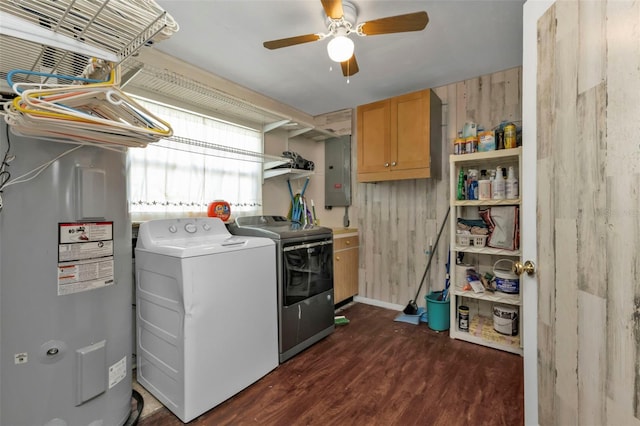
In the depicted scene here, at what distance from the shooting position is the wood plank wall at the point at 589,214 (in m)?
0.61

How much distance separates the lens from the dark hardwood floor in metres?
1.51

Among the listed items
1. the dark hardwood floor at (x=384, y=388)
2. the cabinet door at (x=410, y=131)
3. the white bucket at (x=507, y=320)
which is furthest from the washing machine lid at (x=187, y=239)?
the white bucket at (x=507, y=320)

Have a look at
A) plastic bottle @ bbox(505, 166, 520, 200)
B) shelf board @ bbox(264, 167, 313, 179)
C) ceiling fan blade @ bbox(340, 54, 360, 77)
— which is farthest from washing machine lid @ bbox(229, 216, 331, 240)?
plastic bottle @ bbox(505, 166, 520, 200)

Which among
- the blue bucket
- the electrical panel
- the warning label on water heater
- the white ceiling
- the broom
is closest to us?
the warning label on water heater

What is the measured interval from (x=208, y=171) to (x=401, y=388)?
2.37 meters

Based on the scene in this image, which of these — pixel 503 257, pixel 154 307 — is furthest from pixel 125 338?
pixel 503 257

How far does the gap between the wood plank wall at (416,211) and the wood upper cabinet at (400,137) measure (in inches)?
8.2

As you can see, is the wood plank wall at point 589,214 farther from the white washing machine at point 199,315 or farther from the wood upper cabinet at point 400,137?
the wood upper cabinet at point 400,137

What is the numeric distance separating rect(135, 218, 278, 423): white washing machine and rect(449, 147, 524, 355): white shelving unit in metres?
1.63

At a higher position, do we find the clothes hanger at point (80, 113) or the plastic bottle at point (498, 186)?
the clothes hanger at point (80, 113)

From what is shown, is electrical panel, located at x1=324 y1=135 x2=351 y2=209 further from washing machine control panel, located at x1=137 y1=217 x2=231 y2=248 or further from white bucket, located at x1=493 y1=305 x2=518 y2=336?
white bucket, located at x1=493 y1=305 x2=518 y2=336

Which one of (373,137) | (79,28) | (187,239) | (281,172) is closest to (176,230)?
(187,239)

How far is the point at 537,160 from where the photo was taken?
1.04m

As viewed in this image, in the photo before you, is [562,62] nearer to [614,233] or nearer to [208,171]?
[614,233]
